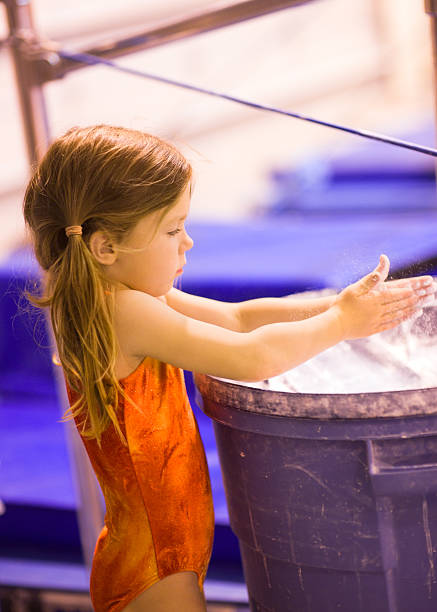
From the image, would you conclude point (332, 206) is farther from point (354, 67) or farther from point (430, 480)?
point (430, 480)

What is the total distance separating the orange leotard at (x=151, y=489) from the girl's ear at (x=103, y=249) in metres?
0.14

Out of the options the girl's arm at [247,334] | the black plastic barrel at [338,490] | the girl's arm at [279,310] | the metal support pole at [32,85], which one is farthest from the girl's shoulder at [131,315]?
the metal support pole at [32,85]

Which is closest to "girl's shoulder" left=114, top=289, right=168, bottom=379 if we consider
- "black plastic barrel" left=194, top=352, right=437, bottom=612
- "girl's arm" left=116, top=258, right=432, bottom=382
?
"girl's arm" left=116, top=258, right=432, bottom=382

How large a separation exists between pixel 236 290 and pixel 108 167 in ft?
4.34

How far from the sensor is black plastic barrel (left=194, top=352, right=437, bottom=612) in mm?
907

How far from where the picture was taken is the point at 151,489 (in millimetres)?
1058

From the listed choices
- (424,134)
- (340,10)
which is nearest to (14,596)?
(424,134)

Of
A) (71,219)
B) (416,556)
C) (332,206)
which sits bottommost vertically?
(332,206)

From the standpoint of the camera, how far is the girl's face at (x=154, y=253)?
100 centimetres

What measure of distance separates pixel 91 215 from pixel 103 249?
0.15ft

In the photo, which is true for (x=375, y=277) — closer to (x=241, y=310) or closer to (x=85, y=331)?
(x=241, y=310)

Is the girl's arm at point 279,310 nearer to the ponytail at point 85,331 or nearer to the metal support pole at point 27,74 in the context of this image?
the ponytail at point 85,331

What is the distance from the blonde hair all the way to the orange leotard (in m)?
0.03

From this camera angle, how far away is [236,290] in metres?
2.29
